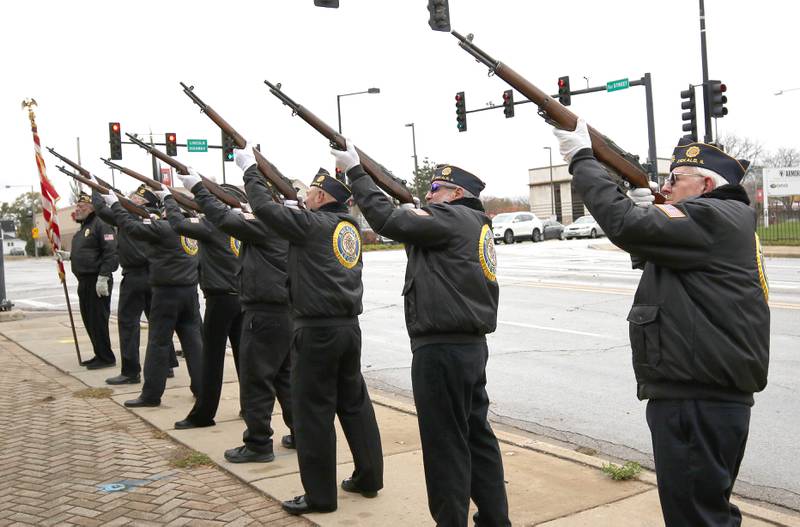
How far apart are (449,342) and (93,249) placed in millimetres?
7313

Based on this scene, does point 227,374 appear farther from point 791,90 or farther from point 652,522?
point 791,90

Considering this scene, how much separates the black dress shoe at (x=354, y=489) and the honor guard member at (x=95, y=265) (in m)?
5.88

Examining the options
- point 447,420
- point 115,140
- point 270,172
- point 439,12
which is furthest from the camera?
point 115,140

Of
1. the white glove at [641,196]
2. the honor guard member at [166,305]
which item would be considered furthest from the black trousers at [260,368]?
the white glove at [641,196]

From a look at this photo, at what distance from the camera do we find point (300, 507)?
4.66 meters

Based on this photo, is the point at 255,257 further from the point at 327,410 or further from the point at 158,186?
the point at 158,186

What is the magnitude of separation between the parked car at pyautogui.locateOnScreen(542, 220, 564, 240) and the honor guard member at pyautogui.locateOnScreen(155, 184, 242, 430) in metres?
39.0

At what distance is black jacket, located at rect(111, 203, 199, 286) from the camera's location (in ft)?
24.8

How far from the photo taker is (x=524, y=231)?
42000mm

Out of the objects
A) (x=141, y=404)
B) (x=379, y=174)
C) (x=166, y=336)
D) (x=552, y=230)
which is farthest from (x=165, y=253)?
(x=552, y=230)

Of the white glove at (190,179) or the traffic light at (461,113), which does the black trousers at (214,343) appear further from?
the traffic light at (461,113)

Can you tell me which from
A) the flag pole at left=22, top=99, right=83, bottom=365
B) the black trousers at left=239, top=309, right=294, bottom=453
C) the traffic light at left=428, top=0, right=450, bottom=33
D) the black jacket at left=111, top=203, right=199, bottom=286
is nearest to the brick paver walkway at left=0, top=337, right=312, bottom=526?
the black trousers at left=239, top=309, right=294, bottom=453

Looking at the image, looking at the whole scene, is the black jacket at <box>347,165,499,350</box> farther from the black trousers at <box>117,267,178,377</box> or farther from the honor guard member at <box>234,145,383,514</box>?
the black trousers at <box>117,267,178,377</box>

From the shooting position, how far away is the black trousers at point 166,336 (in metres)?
7.57
